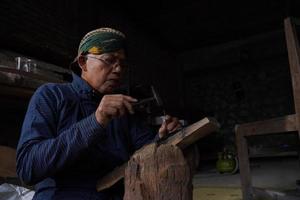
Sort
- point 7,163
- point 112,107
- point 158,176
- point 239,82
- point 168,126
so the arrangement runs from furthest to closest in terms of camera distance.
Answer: point 239,82 → point 7,163 → point 168,126 → point 112,107 → point 158,176

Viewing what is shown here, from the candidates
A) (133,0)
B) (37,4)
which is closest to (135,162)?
(37,4)

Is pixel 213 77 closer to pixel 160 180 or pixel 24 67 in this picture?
pixel 24 67

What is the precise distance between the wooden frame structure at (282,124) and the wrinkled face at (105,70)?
4.39 ft

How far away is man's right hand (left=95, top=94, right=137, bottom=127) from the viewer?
3.75 ft

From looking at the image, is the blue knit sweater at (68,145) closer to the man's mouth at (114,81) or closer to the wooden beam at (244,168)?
the man's mouth at (114,81)

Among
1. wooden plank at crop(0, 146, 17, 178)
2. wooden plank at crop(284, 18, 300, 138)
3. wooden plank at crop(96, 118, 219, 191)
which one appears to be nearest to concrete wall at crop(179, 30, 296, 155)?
wooden plank at crop(284, 18, 300, 138)

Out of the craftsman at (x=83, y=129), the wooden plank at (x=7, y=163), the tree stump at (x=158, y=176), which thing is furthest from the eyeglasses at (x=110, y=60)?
the wooden plank at (x=7, y=163)

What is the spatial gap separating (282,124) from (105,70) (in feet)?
4.69

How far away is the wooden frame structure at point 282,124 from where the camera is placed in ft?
7.29

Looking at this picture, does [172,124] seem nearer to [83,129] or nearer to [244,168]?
[83,129]

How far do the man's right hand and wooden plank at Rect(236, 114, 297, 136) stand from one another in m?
1.51

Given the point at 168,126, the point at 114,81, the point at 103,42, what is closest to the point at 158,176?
the point at 168,126

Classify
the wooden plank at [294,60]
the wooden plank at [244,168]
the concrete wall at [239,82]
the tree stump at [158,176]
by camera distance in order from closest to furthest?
the tree stump at [158,176] → the wooden plank at [294,60] → the wooden plank at [244,168] → the concrete wall at [239,82]

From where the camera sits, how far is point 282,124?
2283 millimetres
